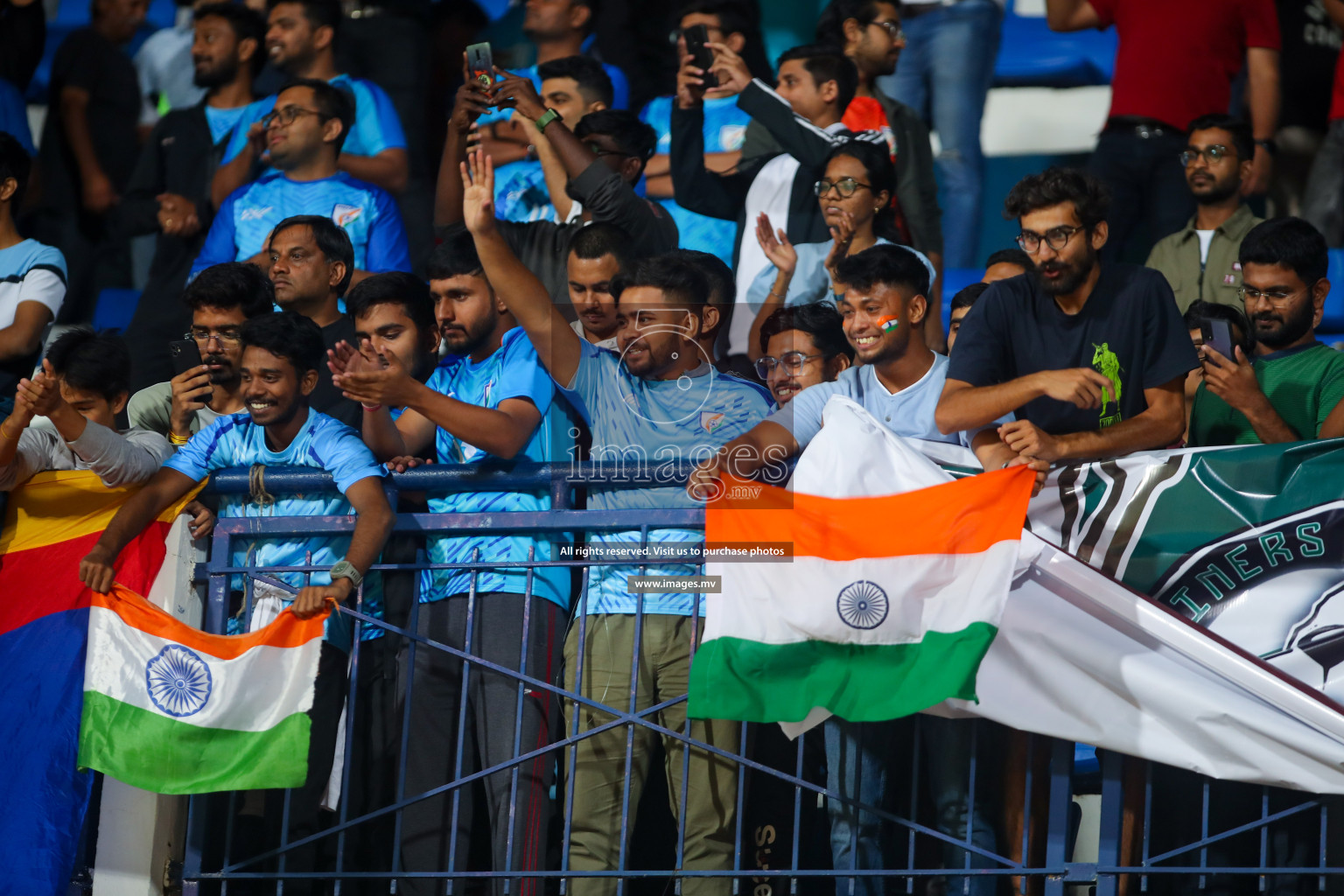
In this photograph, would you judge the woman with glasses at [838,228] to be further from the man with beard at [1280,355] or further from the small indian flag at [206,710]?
the small indian flag at [206,710]

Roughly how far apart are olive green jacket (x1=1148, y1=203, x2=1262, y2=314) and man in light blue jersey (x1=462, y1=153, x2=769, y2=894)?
235cm

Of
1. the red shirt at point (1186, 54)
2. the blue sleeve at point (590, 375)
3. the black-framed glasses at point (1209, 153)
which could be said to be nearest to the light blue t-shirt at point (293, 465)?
the blue sleeve at point (590, 375)

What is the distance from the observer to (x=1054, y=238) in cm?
488

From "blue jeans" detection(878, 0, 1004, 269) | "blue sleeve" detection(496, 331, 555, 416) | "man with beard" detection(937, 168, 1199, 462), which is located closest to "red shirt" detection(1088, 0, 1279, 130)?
"blue jeans" detection(878, 0, 1004, 269)

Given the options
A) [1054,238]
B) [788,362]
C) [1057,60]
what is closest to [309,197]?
[788,362]

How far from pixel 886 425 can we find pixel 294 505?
1899 mm

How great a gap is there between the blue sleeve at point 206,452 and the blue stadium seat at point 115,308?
10.3 feet

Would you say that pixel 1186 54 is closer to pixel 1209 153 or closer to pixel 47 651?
pixel 1209 153

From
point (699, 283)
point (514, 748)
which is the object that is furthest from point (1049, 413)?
point (514, 748)

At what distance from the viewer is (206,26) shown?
315 inches

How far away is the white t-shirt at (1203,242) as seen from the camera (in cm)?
666

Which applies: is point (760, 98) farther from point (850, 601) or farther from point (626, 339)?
point (850, 601)

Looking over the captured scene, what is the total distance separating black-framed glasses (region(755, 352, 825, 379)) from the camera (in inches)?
218

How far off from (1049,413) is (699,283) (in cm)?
124
